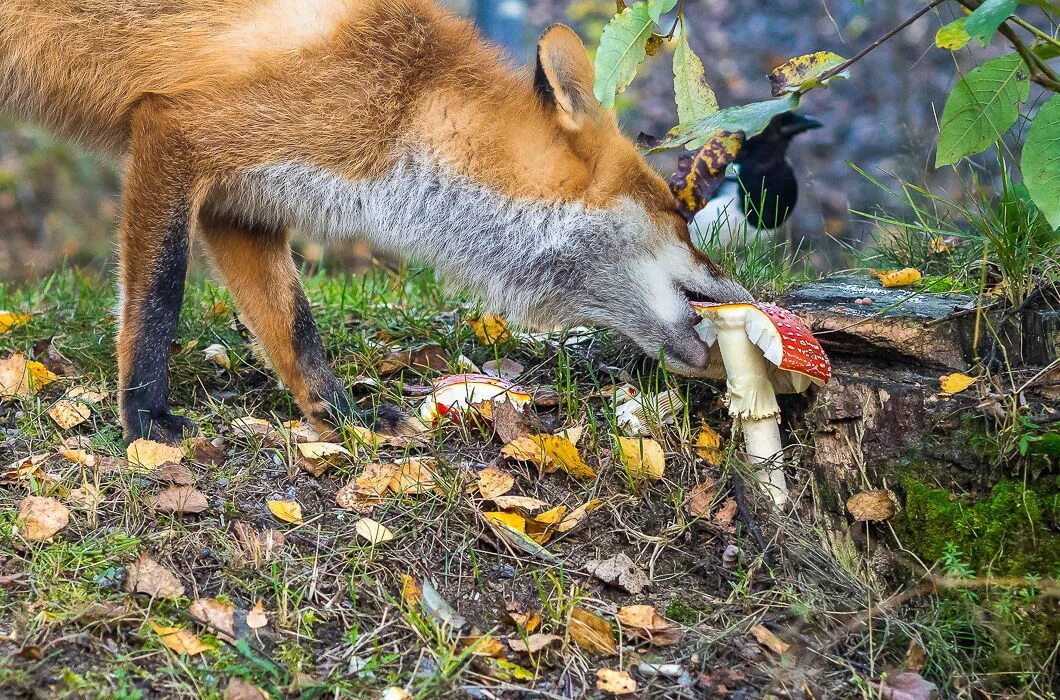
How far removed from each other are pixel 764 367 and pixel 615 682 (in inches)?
49.2

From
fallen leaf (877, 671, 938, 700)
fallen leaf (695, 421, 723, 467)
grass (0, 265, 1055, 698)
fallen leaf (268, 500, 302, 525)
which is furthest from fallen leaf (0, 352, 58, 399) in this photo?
fallen leaf (877, 671, 938, 700)

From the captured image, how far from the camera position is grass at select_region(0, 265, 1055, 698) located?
2.57m

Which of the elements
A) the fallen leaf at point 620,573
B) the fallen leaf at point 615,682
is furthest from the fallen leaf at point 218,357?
the fallen leaf at point 615,682

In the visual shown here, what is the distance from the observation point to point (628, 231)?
390 cm

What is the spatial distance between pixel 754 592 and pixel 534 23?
1167cm

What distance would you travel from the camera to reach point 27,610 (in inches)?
103

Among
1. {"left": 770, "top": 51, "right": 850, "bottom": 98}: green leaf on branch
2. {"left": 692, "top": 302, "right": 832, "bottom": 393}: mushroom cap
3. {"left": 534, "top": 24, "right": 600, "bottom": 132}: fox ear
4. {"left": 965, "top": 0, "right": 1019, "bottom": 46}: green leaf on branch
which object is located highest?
{"left": 965, "top": 0, "right": 1019, "bottom": 46}: green leaf on branch

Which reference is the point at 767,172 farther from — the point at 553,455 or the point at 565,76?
the point at 553,455

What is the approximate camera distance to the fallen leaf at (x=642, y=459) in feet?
11.2

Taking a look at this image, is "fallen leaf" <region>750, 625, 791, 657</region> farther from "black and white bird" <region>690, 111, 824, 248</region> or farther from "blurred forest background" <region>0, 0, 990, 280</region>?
"blurred forest background" <region>0, 0, 990, 280</region>

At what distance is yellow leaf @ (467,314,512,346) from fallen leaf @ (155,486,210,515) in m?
1.83

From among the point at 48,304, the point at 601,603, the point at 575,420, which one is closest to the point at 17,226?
the point at 48,304

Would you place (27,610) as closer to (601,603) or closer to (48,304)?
(601,603)

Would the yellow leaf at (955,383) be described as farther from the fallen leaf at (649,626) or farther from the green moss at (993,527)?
the fallen leaf at (649,626)
